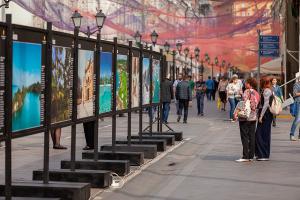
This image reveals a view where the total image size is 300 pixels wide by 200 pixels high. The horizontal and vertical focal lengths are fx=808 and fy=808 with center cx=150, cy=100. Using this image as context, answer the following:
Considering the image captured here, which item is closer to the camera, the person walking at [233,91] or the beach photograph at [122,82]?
the beach photograph at [122,82]

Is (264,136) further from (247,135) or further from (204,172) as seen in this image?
(204,172)

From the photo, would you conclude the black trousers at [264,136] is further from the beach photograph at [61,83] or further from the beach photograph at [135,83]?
the beach photograph at [61,83]

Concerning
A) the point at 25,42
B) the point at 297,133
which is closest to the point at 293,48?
the point at 297,133

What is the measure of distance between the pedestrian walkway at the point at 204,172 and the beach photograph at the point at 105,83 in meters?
1.32

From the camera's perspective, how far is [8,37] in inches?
324

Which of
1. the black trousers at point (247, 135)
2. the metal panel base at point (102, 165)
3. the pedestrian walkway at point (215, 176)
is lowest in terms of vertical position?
the pedestrian walkway at point (215, 176)

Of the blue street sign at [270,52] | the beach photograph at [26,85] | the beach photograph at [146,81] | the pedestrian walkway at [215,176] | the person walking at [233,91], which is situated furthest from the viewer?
the blue street sign at [270,52]

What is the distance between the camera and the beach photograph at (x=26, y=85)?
8578 mm

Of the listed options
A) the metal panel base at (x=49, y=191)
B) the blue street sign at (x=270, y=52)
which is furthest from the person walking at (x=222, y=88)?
the metal panel base at (x=49, y=191)

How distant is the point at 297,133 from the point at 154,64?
5.92 m

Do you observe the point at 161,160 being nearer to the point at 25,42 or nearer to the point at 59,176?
the point at 59,176

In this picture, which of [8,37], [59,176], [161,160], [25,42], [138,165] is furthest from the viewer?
[161,160]

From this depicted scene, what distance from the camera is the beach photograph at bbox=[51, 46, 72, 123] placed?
33.4 ft

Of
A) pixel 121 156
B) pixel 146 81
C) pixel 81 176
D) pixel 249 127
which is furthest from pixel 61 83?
pixel 146 81
